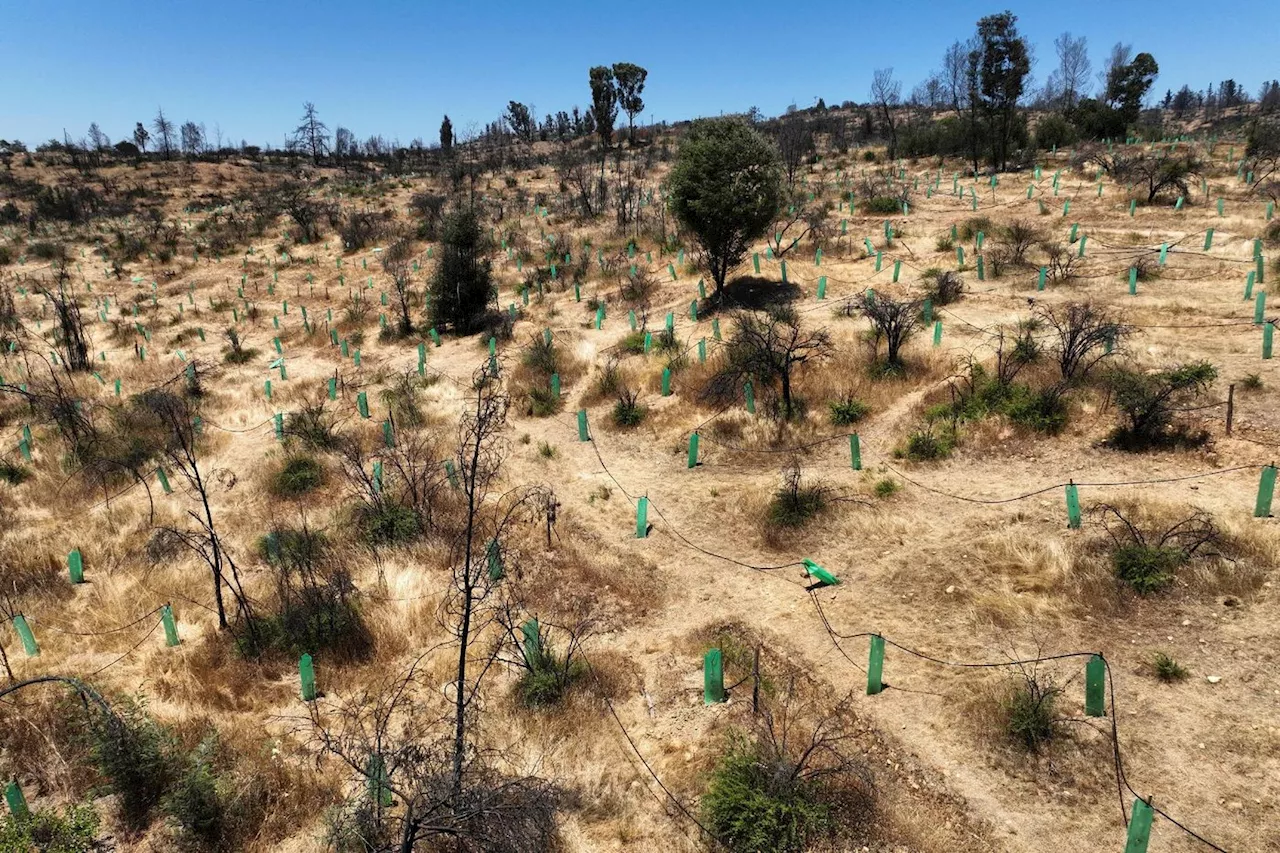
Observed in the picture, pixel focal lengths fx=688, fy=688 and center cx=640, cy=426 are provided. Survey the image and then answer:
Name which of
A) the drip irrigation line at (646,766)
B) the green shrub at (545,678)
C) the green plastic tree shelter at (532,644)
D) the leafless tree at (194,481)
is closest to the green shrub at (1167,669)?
the drip irrigation line at (646,766)

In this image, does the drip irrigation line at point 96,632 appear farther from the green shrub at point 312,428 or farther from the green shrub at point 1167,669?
the green shrub at point 1167,669

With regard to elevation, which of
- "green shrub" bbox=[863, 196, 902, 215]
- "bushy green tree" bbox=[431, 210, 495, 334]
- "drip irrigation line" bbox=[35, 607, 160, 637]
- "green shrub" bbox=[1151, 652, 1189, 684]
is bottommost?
"green shrub" bbox=[1151, 652, 1189, 684]

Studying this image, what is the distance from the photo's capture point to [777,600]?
7.66 m

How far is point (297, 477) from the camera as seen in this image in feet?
35.7

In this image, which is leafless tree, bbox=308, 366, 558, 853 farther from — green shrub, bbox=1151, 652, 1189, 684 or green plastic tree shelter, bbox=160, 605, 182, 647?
green shrub, bbox=1151, 652, 1189, 684

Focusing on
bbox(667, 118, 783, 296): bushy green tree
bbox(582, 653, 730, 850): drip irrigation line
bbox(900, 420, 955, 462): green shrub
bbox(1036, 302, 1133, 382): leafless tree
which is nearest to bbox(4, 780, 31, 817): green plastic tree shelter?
bbox(582, 653, 730, 850): drip irrigation line

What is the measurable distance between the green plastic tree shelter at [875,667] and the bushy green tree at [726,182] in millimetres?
12488

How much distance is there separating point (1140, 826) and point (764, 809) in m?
2.19

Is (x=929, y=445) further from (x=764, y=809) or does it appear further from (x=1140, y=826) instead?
(x=764, y=809)

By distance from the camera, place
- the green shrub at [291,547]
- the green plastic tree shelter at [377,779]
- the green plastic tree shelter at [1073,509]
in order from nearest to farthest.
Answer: the green plastic tree shelter at [377,779]
the green plastic tree shelter at [1073,509]
the green shrub at [291,547]

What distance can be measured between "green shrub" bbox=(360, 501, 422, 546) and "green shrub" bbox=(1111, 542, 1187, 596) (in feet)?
26.8

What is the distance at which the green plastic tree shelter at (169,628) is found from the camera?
699 centimetres

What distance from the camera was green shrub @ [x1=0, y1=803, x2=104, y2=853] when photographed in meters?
3.93

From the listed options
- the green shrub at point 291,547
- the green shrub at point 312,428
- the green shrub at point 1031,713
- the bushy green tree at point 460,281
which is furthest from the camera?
the bushy green tree at point 460,281
